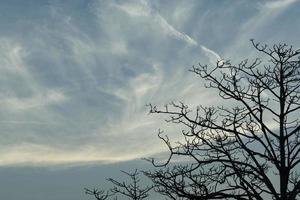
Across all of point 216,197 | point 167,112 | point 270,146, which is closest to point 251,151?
point 270,146

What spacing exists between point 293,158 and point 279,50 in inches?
121

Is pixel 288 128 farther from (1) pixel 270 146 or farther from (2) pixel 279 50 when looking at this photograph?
(2) pixel 279 50

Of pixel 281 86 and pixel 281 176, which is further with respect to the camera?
pixel 281 86

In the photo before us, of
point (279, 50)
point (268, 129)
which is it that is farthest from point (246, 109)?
point (279, 50)

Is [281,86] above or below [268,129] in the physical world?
above

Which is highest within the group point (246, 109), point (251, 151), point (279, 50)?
point (279, 50)

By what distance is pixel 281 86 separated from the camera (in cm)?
1551

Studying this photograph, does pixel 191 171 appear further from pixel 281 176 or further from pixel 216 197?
pixel 281 176

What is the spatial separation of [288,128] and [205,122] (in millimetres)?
2175

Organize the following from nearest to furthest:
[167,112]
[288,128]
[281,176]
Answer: [281,176] → [288,128] → [167,112]

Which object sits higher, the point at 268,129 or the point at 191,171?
the point at 268,129

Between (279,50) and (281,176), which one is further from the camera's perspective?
(279,50)

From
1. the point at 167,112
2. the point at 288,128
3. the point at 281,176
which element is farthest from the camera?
the point at 167,112

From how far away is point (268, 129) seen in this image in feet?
49.5
